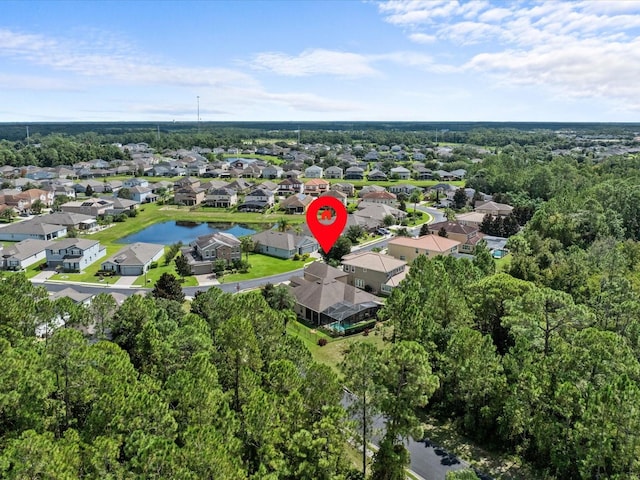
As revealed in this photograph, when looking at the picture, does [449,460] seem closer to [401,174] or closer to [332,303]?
[332,303]

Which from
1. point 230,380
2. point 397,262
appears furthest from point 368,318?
point 230,380

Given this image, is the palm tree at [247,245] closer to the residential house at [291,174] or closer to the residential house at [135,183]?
the residential house at [135,183]

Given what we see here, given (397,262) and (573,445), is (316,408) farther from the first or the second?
(397,262)

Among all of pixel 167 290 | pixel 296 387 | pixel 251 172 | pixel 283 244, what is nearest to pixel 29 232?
pixel 283 244

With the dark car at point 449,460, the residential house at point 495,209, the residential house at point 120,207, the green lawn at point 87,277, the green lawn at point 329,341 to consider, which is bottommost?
the dark car at point 449,460

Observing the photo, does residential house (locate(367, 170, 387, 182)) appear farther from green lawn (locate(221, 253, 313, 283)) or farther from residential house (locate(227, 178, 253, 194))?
green lawn (locate(221, 253, 313, 283))

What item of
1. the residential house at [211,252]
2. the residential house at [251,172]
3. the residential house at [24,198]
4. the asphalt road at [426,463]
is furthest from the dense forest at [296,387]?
the residential house at [251,172]
